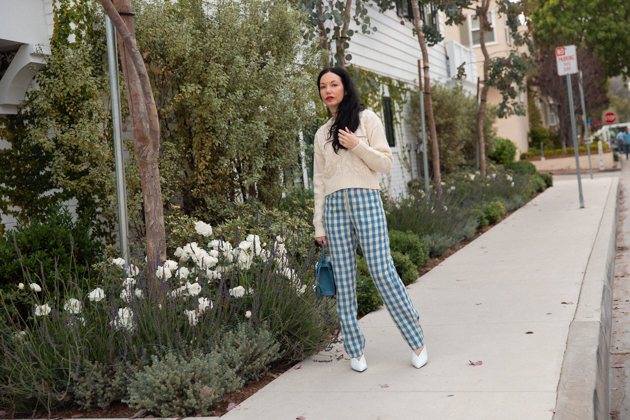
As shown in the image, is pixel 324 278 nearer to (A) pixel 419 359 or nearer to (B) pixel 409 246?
(A) pixel 419 359

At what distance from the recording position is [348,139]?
384 cm

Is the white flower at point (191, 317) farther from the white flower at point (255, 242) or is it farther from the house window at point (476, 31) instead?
the house window at point (476, 31)

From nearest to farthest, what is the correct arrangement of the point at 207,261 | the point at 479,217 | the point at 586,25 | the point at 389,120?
the point at 207,261, the point at 479,217, the point at 389,120, the point at 586,25

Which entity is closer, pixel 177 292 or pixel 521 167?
pixel 177 292

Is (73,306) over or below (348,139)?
below

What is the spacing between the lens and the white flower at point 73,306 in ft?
12.5

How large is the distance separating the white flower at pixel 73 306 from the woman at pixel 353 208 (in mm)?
1567

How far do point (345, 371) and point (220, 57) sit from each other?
3658 millimetres

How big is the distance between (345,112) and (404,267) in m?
3.09

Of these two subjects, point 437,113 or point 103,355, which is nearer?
point 103,355

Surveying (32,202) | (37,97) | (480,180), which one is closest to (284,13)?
(37,97)

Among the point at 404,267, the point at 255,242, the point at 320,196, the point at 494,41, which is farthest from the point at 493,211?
the point at 494,41

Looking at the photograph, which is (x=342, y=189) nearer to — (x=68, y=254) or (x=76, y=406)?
(x=76, y=406)

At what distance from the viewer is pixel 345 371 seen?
4.10 meters
